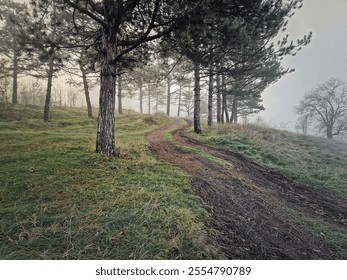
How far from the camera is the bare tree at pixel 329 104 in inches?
1195

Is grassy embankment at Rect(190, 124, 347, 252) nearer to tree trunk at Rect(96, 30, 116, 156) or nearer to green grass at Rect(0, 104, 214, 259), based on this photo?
green grass at Rect(0, 104, 214, 259)

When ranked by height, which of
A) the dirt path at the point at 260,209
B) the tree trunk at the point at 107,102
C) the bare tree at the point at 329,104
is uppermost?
the bare tree at the point at 329,104

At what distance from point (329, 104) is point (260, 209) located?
1414 inches

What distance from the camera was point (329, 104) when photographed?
31141 millimetres

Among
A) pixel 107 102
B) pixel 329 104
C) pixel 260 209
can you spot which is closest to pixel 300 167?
pixel 260 209

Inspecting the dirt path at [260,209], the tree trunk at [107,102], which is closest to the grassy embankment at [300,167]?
the dirt path at [260,209]

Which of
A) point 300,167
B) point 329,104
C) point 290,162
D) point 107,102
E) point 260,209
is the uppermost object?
point 329,104

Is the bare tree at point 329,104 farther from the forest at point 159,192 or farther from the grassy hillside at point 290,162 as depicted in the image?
the forest at point 159,192

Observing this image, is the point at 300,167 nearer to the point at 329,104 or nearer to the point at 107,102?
the point at 107,102

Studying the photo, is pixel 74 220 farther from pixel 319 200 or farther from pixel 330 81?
pixel 330 81

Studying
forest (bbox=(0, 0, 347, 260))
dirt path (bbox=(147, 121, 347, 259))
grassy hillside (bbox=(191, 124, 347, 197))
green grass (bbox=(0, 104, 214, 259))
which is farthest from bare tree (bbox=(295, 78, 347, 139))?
green grass (bbox=(0, 104, 214, 259))

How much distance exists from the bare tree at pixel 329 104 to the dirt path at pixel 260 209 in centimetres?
3123

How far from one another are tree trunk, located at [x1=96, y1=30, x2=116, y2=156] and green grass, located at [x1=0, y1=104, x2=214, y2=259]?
460mm

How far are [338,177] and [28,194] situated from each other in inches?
391
